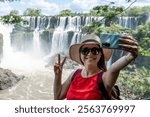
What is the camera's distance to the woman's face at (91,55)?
1.13 meters

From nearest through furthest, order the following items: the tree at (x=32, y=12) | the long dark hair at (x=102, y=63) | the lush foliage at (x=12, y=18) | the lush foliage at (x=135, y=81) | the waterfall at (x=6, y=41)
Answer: the long dark hair at (x=102, y=63), the tree at (x=32, y=12), the lush foliage at (x=12, y=18), the lush foliage at (x=135, y=81), the waterfall at (x=6, y=41)

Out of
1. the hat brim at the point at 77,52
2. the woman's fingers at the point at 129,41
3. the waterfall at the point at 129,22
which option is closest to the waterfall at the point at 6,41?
the waterfall at the point at 129,22

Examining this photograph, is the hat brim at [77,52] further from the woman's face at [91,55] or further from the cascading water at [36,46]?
the cascading water at [36,46]

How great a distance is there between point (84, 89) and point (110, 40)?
0.58 ft

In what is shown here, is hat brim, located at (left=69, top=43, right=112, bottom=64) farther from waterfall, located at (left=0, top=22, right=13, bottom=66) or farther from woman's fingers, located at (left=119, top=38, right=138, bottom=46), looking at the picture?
waterfall, located at (left=0, top=22, right=13, bottom=66)

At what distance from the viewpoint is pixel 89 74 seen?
1.11m

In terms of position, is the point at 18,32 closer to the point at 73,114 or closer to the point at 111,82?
the point at 73,114

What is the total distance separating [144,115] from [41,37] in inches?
54.4

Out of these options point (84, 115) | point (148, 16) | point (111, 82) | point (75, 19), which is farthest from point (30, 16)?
point (111, 82)

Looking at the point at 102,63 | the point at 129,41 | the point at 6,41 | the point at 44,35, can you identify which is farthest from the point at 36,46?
the point at 129,41

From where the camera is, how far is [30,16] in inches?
88.7

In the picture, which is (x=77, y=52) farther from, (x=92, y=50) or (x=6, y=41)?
(x=6, y=41)

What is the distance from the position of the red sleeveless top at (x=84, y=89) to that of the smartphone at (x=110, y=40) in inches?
4.1

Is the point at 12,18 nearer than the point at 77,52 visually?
No
